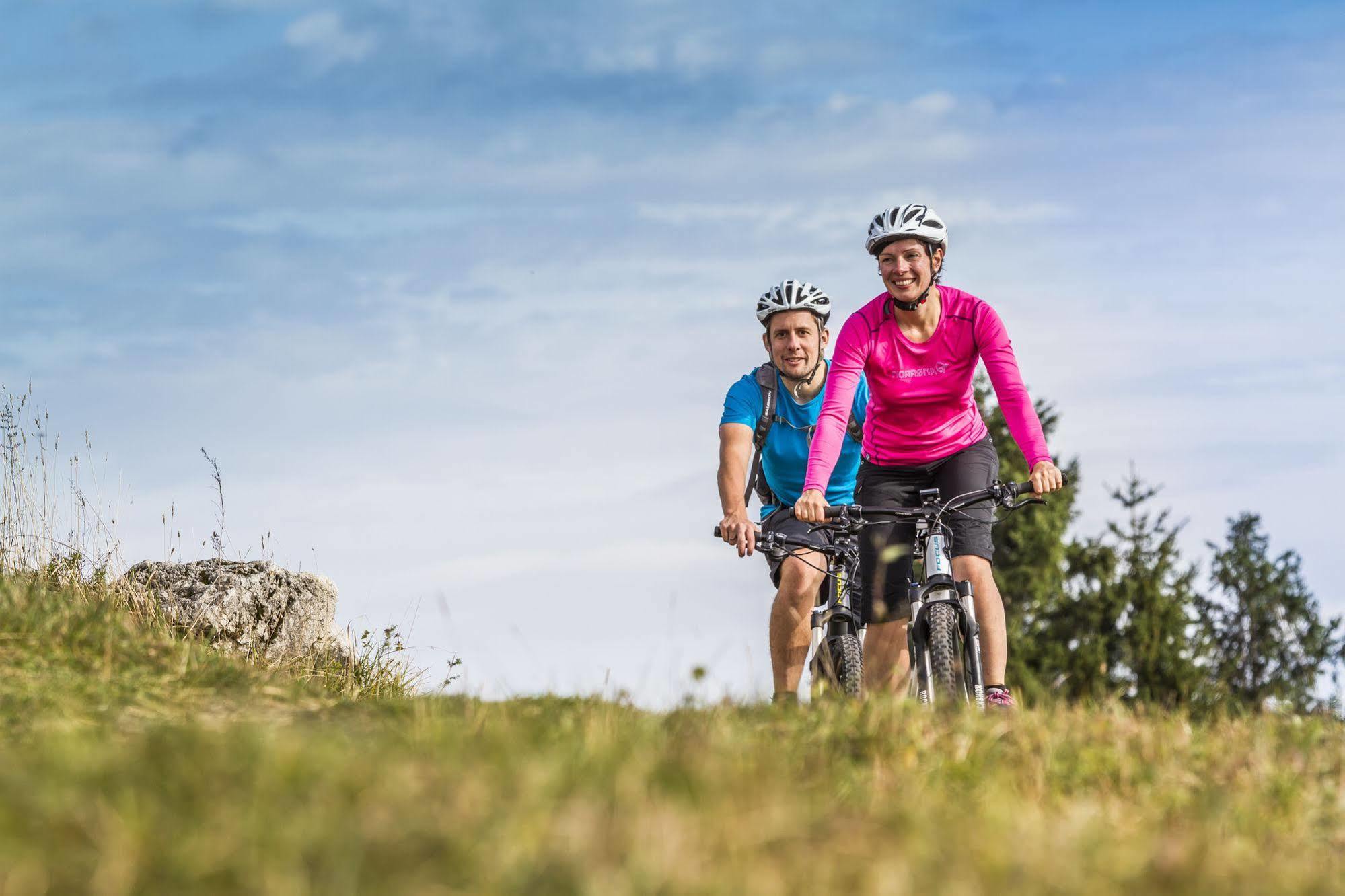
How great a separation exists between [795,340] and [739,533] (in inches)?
62.2

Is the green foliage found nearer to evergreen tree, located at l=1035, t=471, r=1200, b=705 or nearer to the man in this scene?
evergreen tree, located at l=1035, t=471, r=1200, b=705

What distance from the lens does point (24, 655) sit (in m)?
6.42

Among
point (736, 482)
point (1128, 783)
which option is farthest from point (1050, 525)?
point (1128, 783)

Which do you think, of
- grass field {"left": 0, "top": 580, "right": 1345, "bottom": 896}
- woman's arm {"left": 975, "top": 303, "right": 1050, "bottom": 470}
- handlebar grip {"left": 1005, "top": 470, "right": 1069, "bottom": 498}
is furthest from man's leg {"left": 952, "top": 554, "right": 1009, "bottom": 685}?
grass field {"left": 0, "top": 580, "right": 1345, "bottom": 896}

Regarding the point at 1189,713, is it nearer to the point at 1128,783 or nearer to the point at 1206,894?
the point at 1128,783

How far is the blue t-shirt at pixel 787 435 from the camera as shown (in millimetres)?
8430

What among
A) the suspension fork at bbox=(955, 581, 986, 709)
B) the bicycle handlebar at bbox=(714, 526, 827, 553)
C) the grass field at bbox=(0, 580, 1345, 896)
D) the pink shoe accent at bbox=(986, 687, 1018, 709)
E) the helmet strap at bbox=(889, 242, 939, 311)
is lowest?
the grass field at bbox=(0, 580, 1345, 896)

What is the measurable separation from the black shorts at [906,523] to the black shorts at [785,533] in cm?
36

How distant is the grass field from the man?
9.34 ft

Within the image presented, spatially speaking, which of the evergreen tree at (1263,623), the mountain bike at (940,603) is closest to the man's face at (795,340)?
the mountain bike at (940,603)

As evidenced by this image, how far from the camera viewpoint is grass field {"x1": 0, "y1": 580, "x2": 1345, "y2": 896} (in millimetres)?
3064

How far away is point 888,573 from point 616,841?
4810 mm

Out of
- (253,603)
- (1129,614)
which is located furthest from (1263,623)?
(253,603)

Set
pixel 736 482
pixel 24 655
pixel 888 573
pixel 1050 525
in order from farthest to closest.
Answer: pixel 1050 525, pixel 736 482, pixel 888 573, pixel 24 655
